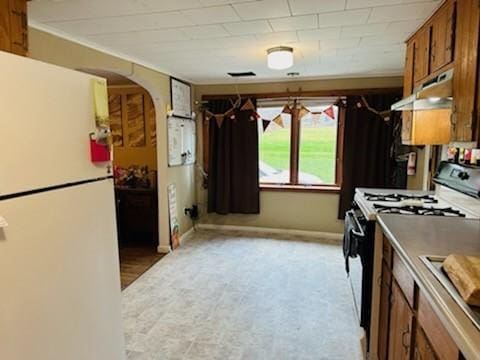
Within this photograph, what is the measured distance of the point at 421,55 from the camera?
7.62 ft

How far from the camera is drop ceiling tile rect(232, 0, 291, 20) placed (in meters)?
1.88

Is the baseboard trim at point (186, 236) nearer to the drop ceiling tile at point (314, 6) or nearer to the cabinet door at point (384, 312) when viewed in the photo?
the cabinet door at point (384, 312)

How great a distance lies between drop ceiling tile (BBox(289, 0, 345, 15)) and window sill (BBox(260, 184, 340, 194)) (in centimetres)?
294

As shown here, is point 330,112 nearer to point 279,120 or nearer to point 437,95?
point 279,120

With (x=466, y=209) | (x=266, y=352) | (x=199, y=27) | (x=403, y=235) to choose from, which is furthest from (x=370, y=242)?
(x=199, y=27)

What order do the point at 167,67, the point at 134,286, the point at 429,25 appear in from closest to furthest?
the point at 429,25 → the point at 134,286 → the point at 167,67

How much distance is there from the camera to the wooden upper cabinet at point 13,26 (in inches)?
59.7

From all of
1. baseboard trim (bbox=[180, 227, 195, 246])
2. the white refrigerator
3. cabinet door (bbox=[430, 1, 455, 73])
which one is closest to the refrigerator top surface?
the white refrigerator

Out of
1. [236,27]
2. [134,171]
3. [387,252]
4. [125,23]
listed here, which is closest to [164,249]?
[134,171]

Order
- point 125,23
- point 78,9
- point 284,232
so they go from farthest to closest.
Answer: point 284,232 < point 125,23 < point 78,9

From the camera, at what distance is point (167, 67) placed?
3.69m

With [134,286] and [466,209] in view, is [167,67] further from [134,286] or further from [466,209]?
[466,209]

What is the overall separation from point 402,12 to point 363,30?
363 mm

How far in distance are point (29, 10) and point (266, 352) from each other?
264cm
